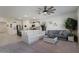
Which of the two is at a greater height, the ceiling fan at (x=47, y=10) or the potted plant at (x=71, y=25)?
the ceiling fan at (x=47, y=10)

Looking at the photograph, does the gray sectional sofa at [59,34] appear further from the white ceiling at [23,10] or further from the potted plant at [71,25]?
the white ceiling at [23,10]

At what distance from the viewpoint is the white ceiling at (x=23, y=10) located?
252 cm

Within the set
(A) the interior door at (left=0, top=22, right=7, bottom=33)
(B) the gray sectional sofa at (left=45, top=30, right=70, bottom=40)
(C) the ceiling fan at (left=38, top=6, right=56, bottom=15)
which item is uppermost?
(C) the ceiling fan at (left=38, top=6, right=56, bottom=15)

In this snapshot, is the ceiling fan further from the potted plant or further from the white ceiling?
the potted plant

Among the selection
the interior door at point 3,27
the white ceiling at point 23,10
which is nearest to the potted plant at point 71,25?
the white ceiling at point 23,10

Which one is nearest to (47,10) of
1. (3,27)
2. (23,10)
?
(23,10)

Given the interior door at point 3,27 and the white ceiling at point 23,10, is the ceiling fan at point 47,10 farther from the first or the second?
the interior door at point 3,27

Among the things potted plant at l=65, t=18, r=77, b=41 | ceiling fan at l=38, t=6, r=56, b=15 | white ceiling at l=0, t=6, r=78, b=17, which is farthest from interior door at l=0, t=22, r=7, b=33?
potted plant at l=65, t=18, r=77, b=41

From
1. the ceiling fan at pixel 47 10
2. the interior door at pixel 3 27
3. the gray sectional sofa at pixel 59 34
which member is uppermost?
the ceiling fan at pixel 47 10

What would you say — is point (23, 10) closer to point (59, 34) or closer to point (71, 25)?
point (59, 34)

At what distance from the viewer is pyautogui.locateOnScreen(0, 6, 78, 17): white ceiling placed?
8.25ft

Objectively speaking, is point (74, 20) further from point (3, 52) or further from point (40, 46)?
point (3, 52)

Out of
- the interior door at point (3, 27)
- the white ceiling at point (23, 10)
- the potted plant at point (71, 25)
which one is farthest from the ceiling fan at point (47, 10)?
the interior door at point (3, 27)

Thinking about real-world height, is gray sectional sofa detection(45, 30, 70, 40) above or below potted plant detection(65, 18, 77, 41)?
below
